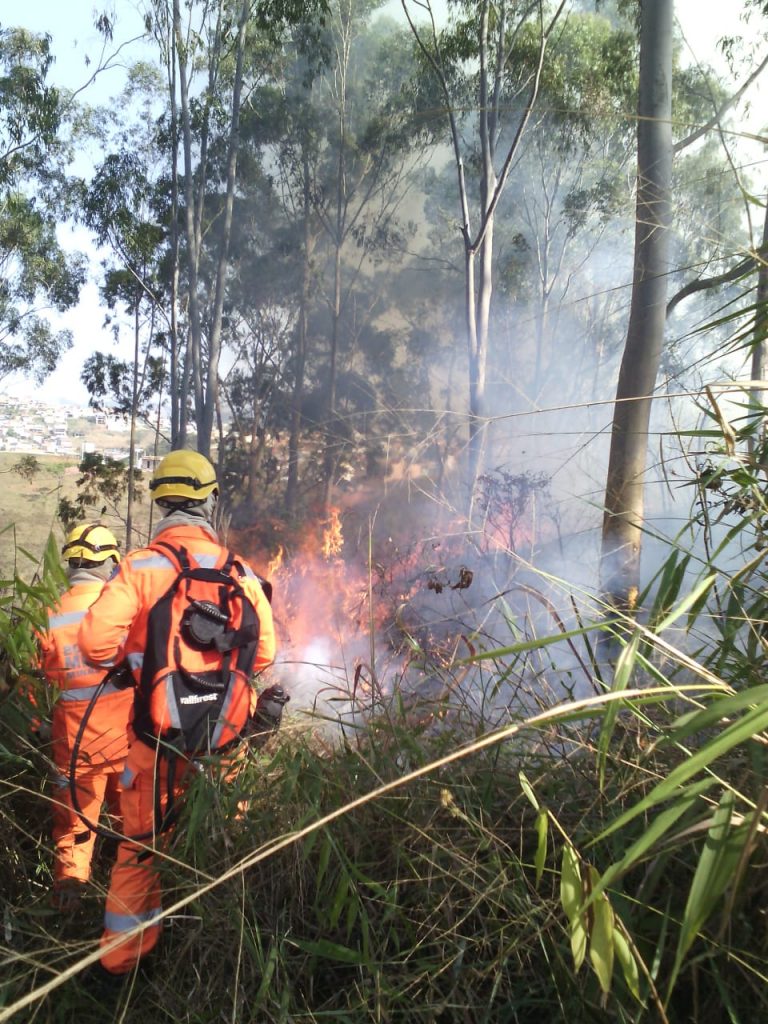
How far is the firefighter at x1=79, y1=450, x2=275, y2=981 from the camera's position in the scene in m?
1.84

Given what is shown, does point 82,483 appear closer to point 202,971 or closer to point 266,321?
point 266,321

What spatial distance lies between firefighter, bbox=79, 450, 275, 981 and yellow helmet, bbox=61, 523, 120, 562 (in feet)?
2.00

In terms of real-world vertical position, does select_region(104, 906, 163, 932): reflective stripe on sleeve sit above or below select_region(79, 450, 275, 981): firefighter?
below

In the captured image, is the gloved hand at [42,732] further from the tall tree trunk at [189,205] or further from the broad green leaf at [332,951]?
the tall tree trunk at [189,205]

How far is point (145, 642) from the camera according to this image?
88.6 inches

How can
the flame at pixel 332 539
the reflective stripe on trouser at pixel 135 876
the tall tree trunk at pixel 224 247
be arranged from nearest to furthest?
the reflective stripe on trouser at pixel 135 876 < the flame at pixel 332 539 < the tall tree trunk at pixel 224 247

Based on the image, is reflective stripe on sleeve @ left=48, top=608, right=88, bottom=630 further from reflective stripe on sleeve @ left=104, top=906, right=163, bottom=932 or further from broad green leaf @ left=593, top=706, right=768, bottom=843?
broad green leaf @ left=593, top=706, right=768, bottom=843

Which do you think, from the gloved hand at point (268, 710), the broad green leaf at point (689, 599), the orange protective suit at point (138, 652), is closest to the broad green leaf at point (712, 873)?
the broad green leaf at point (689, 599)

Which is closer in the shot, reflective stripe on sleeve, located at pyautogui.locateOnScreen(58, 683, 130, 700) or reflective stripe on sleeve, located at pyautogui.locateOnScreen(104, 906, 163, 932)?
reflective stripe on sleeve, located at pyautogui.locateOnScreen(104, 906, 163, 932)

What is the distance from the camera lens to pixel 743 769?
1342 millimetres

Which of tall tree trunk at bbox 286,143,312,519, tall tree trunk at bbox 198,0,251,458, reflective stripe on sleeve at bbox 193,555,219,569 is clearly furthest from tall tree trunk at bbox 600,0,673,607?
tall tree trunk at bbox 286,143,312,519

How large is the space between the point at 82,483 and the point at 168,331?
4.48 meters

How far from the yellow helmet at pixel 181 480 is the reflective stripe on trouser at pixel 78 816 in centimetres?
93

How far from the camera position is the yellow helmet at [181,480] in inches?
101
